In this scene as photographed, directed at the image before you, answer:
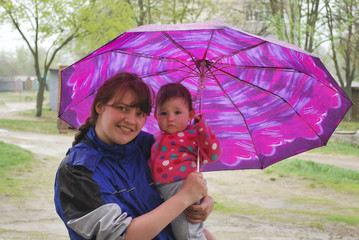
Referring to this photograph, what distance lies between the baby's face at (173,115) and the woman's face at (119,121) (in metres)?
0.41

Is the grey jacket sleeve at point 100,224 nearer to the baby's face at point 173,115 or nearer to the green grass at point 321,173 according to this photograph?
the baby's face at point 173,115

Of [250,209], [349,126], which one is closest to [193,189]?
[250,209]

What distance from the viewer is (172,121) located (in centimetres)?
218

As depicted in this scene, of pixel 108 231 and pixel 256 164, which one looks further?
pixel 256 164

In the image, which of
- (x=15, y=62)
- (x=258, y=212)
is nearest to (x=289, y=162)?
(x=258, y=212)

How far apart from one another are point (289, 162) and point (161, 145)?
8505mm

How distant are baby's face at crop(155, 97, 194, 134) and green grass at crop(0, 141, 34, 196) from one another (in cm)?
562

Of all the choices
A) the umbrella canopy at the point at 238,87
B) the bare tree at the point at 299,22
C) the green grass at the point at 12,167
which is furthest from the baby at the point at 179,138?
the bare tree at the point at 299,22

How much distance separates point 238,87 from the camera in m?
2.62

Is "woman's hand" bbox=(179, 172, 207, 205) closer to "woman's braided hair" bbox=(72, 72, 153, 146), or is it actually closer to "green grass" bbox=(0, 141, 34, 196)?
"woman's braided hair" bbox=(72, 72, 153, 146)

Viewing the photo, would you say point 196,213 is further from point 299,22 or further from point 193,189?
point 299,22

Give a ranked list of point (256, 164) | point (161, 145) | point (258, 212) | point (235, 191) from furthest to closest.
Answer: point (235, 191), point (258, 212), point (256, 164), point (161, 145)

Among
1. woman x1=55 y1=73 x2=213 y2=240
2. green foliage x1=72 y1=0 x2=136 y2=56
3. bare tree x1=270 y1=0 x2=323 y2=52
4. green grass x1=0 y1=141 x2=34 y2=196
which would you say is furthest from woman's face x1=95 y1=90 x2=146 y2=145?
green foliage x1=72 y1=0 x2=136 y2=56

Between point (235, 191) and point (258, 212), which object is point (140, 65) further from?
point (235, 191)
